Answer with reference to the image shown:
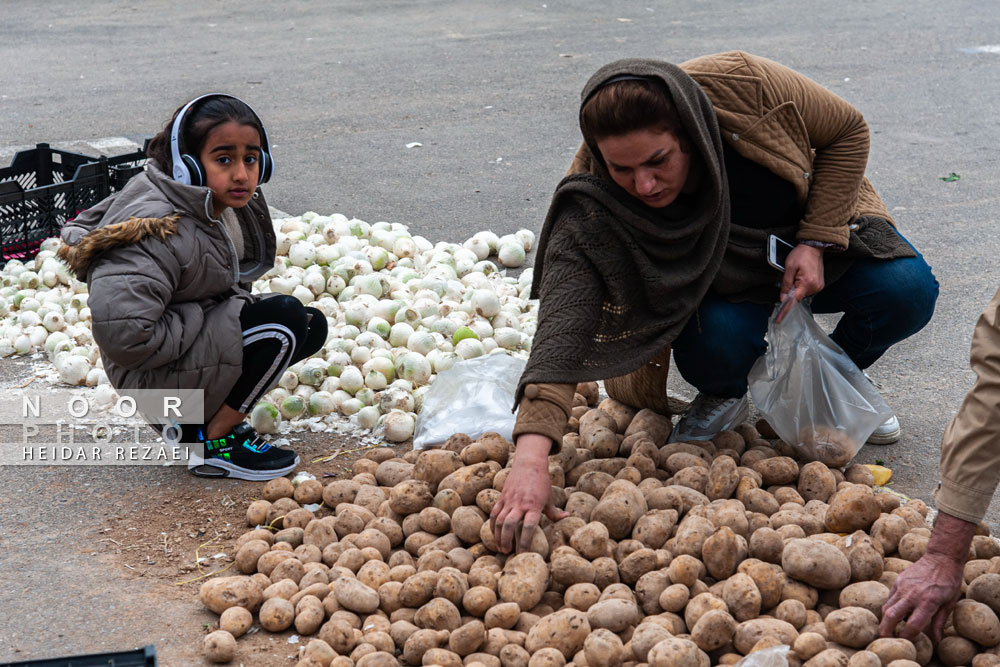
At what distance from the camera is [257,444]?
3.07m

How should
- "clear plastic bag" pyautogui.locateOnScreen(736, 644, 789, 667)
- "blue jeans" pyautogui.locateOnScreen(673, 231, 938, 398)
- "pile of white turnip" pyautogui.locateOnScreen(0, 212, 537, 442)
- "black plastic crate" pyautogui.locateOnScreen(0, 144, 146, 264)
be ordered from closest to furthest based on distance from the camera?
"clear plastic bag" pyautogui.locateOnScreen(736, 644, 789, 667), "blue jeans" pyautogui.locateOnScreen(673, 231, 938, 398), "pile of white turnip" pyautogui.locateOnScreen(0, 212, 537, 442), "black plastic crate" pyautogui.locateOnScreen(0, 144, 146, 264)

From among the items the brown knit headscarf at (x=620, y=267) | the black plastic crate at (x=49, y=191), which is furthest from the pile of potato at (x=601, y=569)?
the black plastic crate at (x=49, y=191)

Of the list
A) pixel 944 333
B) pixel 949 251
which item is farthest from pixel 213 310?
pixel 949 251

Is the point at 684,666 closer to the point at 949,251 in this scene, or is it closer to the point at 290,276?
the point at 290,276

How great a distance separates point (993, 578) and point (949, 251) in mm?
2940

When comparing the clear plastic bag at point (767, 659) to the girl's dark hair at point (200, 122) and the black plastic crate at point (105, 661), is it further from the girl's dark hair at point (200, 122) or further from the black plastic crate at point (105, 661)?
the girl's dark hair at point (200, 122)

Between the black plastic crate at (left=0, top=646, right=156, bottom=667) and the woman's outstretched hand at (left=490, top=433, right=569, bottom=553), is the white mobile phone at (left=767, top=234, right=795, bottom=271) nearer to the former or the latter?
the woman's outstretched hand at (left=490, top=433, right=569, bottom=553)

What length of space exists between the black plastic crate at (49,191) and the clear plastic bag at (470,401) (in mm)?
1995

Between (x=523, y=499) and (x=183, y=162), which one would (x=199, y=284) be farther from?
(x=523, y=499)

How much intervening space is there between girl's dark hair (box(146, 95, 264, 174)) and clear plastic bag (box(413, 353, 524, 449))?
103cm

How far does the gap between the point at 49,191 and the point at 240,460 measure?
74.2 inches

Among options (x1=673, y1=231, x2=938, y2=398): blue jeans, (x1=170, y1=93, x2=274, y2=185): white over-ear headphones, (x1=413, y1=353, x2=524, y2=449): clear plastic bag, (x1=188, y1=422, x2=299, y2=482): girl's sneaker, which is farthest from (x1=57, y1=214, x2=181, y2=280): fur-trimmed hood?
(x1=673, y1=231, x2=938, y2=398): blue jeans

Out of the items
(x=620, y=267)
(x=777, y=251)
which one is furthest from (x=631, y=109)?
(x=777, y=251)

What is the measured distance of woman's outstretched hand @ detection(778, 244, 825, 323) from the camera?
2.83m
